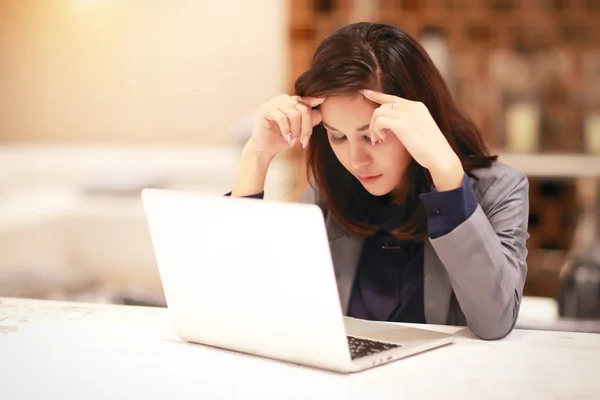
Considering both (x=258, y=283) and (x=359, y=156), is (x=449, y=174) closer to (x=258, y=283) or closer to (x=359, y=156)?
(x=359, y=156)

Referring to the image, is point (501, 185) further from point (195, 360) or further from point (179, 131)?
point (179, 131)

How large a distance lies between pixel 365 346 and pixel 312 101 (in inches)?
17.8

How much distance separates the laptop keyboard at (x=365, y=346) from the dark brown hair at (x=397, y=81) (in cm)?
35

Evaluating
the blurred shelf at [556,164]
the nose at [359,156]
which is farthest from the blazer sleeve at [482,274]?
the blurred shelf at [556,164]

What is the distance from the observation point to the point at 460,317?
1.40 metres

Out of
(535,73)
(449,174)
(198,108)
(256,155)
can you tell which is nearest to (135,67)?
(198,108)

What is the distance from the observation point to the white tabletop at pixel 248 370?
3.01ft

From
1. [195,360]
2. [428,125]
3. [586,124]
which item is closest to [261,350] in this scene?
[195,360]

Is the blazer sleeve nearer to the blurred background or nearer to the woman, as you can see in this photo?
the woman

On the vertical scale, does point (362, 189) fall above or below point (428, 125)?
below

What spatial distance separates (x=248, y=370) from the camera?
3.28 ft

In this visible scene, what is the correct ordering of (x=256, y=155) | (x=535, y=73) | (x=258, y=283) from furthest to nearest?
(x=535, y=73) → (x=256, y=155) → (x=258, y=283)

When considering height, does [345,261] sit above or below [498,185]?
below

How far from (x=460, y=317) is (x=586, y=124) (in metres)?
2.42
